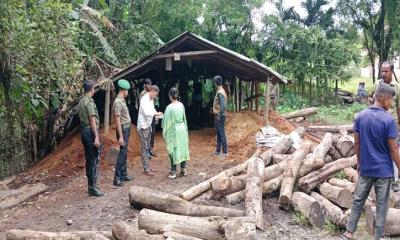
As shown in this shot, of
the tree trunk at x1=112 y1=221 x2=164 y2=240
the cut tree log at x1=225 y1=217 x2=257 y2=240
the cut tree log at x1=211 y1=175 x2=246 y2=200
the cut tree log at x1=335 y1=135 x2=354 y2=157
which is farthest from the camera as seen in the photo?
the cut tree log at x1=335 y1=135 x2=354 y2=157

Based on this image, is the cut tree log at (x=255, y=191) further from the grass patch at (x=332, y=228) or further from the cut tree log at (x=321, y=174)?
the grass patch at (x=332, y=228)

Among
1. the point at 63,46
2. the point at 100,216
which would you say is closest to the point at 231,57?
the point at 63,46

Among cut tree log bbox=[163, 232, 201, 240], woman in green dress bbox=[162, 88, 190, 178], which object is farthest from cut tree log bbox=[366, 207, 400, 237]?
woman in green dress bbox=[162, 88, 190, 178]

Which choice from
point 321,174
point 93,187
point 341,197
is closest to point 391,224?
point 341,197

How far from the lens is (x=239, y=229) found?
5043 mm

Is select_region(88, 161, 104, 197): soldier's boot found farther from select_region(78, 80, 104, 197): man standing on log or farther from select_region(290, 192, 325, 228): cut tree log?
select_region(290, 192, 325, 228): cut tree log

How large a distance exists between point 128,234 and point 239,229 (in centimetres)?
134

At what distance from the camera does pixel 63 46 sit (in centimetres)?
970

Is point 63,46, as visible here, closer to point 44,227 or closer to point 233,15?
point 44,227

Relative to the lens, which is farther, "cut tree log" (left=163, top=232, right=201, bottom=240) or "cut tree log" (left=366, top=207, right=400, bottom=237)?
"cut tree log" (left=366, top=207, right=400, bottom=237)

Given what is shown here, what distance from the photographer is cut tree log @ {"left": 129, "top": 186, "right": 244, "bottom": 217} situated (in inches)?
245

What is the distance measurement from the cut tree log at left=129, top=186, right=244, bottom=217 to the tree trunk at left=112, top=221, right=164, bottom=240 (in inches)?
43.2

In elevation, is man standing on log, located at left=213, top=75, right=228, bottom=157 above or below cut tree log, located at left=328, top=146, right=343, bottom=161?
above

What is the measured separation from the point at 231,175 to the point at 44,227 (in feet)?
10.9
